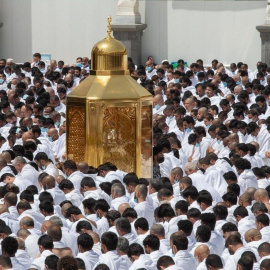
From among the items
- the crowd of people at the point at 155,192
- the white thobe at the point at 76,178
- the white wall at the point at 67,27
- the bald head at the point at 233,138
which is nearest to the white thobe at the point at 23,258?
the crowd of people at the point at 155,192

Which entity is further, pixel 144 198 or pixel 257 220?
pixel 144 198

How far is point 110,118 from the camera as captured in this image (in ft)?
60.1

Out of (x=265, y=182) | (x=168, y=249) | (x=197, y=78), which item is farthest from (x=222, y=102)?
(x=168, y=249)

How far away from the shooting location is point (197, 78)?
88.5 ft

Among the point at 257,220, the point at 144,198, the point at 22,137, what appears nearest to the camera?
the point at 257,220

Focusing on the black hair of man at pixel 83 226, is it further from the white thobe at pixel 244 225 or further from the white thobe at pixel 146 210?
the white thobe at pixel 244 225

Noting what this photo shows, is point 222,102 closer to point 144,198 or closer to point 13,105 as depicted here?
point 13,105

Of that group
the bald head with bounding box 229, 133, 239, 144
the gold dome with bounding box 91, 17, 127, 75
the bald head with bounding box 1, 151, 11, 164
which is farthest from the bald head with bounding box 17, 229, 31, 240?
the bald head with bounding box 229, 133, 239, 144

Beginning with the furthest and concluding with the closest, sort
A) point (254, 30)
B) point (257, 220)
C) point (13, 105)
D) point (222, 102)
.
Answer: point (254, 30)
point (13, 105)
point (222, 102)
point (257, 220)

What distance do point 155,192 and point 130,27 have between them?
51.8 ft

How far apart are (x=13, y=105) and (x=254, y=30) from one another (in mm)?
9668

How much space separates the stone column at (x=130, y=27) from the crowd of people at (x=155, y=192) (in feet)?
21.3

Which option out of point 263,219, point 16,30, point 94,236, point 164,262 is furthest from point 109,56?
point 16,30

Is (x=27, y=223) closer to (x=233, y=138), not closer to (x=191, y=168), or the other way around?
(x=191, y=168)
